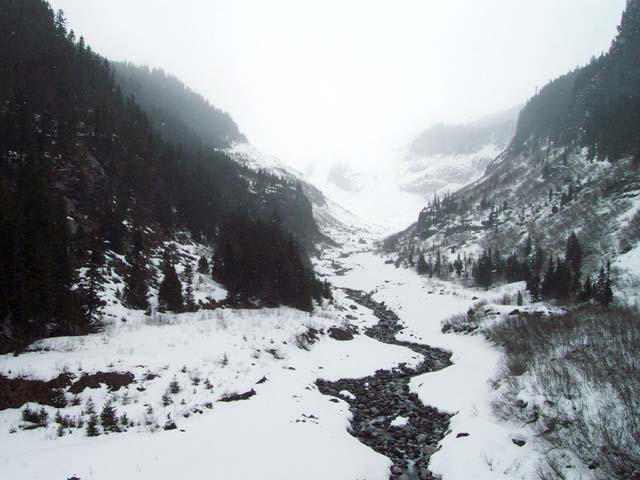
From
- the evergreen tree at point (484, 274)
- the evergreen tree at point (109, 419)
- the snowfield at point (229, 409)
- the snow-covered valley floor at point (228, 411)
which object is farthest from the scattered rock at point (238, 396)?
the evergreen tree at point (484, 274)

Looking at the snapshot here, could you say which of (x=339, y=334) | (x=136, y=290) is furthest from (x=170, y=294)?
(x=339, y=334)

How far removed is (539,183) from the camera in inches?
5610

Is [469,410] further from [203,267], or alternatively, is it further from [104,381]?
[203,267]

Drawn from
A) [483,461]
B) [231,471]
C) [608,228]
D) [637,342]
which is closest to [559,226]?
[608,228]

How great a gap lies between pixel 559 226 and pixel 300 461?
11537 centimetres

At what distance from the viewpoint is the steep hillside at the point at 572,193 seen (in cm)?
8788

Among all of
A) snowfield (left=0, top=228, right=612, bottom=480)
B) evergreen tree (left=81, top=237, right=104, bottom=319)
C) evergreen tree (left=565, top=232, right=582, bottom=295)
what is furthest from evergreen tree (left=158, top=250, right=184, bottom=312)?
evergreen tree (left=565, top=232, right=582, bottom=295)

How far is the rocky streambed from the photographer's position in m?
13.3

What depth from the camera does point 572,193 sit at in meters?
114

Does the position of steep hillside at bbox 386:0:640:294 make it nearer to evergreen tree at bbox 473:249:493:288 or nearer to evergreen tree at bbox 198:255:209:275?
evergreen tree at bbox 473:249:493:288

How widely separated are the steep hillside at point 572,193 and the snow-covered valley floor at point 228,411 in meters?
72.6

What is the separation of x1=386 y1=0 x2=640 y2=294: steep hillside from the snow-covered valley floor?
7258 cm

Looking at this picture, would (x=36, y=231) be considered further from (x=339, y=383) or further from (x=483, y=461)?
(x=483, y=461)

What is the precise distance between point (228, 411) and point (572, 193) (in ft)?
445
